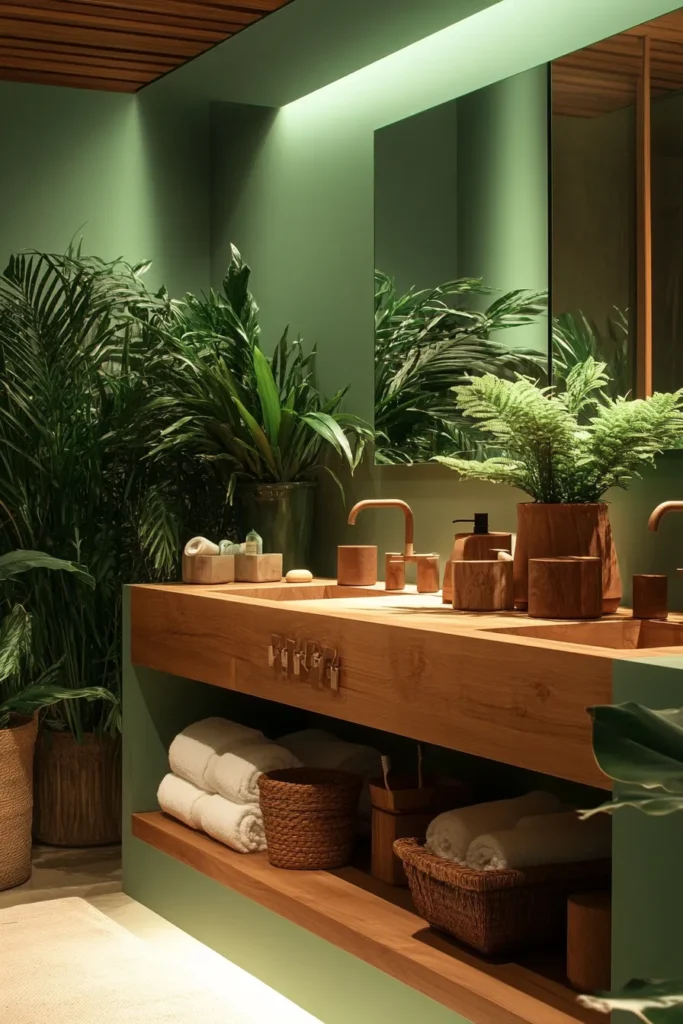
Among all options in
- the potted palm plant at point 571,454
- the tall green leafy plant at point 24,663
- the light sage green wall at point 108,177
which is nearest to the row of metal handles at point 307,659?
the potted palm plant at point 571,454

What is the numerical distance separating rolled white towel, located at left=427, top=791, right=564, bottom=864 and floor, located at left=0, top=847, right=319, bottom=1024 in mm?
487

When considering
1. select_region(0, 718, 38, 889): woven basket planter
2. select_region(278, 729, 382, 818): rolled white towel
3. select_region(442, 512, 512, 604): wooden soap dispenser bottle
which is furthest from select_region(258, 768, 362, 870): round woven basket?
select_region(0, 718, 38, 889): woven basket planter

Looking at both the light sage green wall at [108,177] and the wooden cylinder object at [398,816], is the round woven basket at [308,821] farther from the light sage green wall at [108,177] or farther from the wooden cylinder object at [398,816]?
the light sage green wall at [108,177]

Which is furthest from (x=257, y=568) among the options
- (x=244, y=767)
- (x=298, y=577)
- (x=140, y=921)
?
→ (x=140, y=921)

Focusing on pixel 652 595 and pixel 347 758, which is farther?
pixel 347 758

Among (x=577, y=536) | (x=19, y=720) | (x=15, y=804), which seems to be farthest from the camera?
(x=19, y=720)

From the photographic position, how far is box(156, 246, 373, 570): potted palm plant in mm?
3625

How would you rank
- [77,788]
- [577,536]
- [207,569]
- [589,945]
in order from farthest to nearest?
[77,788] → [207,569] → [577,536] → [589,945]

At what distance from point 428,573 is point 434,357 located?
56 cm

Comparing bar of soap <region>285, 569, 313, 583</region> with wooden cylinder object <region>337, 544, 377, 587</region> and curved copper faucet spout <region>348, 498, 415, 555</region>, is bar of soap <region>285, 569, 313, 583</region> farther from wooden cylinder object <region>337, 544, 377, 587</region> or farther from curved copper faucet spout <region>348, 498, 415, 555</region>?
curved copper faucet spout <region>348, 498, 415, 555</region>

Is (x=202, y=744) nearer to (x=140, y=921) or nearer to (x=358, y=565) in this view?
(x=140, y=921)

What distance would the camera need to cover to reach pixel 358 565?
338 cm

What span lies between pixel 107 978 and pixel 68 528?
4.73ft

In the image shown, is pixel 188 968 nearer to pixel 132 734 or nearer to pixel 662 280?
pixel 132 734
